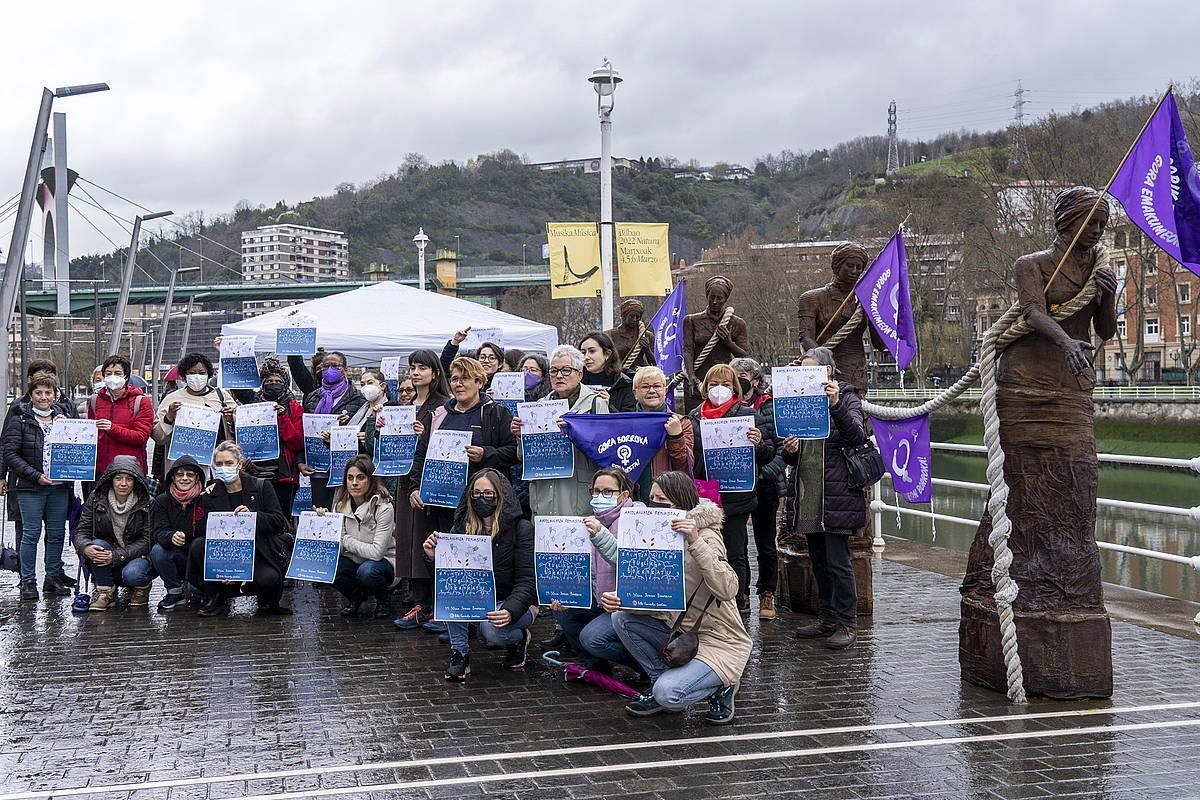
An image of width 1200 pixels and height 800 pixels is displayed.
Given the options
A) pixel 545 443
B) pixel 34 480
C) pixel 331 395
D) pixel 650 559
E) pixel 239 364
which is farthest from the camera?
pixel 239 364

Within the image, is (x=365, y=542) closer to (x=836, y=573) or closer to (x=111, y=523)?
(x=111, y=523)

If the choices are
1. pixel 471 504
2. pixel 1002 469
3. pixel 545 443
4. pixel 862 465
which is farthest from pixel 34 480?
pixel 1002 469

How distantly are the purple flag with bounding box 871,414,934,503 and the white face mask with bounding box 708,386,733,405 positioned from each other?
1257 mm

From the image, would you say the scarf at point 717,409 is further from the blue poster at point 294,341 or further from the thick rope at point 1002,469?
the blue poster at point 294,341

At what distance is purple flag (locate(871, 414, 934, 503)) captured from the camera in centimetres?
848

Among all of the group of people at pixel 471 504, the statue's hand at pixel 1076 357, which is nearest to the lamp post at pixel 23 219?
the group of people at pixel 471 504

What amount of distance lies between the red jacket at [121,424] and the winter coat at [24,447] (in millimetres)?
402

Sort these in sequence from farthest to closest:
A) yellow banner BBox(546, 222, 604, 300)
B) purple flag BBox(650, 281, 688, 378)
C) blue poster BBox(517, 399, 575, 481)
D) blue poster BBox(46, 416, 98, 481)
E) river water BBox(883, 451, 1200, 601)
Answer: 1. river water BBox(883, 451, 1200, 601)
2. yellow banner BBox(546, 222, 604, 300)
3. purple flag BBox(650, 281, 688, 378)
4. blue poster BBox(46, 416, 98, 481)
5. blue poster BBox(517, 399, 575, 481)

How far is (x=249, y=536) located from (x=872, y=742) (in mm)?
5551

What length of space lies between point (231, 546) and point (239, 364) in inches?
101

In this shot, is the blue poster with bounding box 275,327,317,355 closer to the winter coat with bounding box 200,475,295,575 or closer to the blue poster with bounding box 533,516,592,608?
the winter coat with bounding box 200,475,295,575

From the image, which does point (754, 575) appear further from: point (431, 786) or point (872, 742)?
point (431, 786)

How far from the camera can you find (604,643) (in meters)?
7.20

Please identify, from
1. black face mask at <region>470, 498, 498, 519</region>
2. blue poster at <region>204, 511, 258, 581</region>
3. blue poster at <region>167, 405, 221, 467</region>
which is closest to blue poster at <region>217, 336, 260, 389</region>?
blue poster at <region>167, 405, 221, 467</region>
